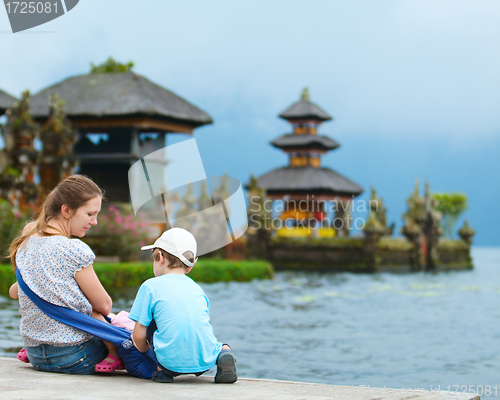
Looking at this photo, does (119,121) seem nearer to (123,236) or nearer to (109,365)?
(123,236)

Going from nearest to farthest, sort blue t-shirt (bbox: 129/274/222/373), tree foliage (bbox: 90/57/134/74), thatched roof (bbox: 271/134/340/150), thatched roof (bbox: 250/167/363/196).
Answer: blue t-shirt (bbox: 129/274/222/373)
tree foliage (bbox: 90/57/134/74)
thatched roof (bbox: 250/167/363/196)
thatched roof (bbox: 271/134/340/150)

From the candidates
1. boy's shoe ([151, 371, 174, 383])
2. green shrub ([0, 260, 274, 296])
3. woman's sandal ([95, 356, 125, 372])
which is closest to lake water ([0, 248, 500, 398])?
green shrub ([0, 260, 274, 296])

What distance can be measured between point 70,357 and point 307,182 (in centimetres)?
4252

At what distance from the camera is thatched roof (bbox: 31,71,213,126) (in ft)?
92.8

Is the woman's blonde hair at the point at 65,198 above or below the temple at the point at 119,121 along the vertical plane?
below

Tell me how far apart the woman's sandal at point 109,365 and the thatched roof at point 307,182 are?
41.4 metres

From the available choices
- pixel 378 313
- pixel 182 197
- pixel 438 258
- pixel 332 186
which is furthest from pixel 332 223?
pixel 378 313

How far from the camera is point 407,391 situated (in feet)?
12.5

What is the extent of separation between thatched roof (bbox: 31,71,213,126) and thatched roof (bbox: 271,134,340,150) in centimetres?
1764

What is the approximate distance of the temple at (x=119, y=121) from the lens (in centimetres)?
2834

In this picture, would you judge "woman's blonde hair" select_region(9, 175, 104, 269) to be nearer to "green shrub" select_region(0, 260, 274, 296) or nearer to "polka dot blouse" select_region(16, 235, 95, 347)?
"polka dot blouse" select_region(16, 235, 95, 347)

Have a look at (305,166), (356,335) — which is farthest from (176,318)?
(305,166)

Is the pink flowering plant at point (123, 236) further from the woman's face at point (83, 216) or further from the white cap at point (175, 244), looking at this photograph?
the white cap at point (175, 244)

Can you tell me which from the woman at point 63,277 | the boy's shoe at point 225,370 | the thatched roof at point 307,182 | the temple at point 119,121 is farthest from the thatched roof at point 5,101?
the boy's shoe at point 225,370
